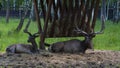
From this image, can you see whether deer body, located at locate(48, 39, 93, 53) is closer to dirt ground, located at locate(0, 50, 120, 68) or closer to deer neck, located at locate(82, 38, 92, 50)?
deer neck, located at locate(82, 38, 92, 50)

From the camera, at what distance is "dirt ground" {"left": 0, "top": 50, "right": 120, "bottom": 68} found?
10.4 metres

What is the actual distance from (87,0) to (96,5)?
410 millimetres

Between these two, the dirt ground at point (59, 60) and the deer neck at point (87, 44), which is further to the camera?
the deer neck at point (87, 44)

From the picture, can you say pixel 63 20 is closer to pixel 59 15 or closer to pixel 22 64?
pixel 59 15

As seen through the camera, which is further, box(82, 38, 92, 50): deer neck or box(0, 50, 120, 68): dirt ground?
box(82, 38, 92, 50): deer neck

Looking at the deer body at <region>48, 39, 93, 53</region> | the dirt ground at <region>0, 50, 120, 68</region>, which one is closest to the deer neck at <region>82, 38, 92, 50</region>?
the deer body at <region>48, 39, 93, 53</region>

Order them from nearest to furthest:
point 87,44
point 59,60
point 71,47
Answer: point 59,60 → point 71,47 → point 87,44

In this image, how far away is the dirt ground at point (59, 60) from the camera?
1035 cm

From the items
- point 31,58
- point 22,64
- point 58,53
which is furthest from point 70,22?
Result: point 22,64

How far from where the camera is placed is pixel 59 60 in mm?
11133

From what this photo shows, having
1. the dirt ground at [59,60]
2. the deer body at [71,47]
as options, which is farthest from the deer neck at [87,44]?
the dirt ground at [59,60]

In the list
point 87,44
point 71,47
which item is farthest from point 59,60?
point 87,44

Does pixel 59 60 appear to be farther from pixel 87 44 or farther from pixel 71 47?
pixel 87 44

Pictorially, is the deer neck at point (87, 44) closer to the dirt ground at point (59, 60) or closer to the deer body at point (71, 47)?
the deer body at point (71, 47)
